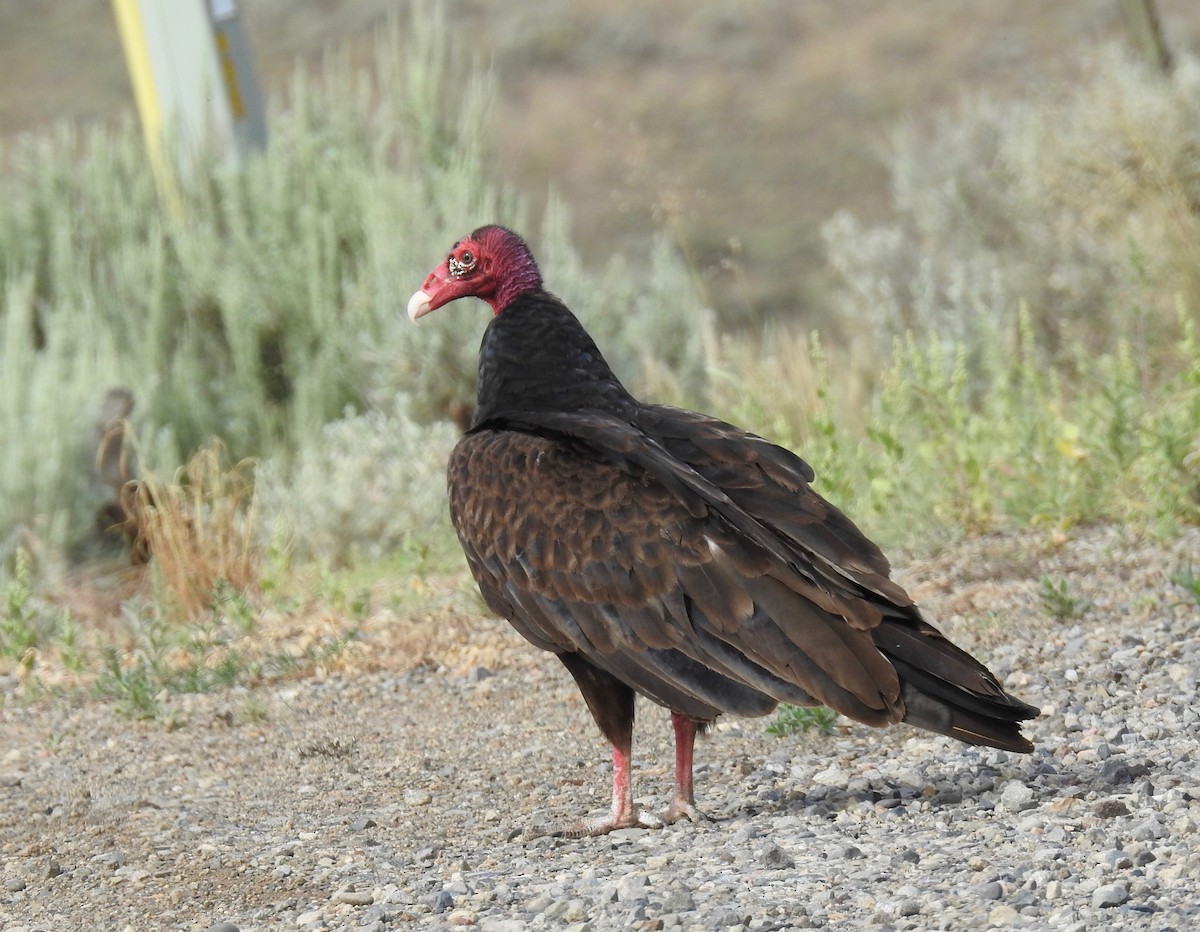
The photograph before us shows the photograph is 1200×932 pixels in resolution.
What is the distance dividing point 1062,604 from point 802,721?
1.03 meters

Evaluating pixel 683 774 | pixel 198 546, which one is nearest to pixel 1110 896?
pixel 683 774

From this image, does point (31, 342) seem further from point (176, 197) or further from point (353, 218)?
point (353, 218)

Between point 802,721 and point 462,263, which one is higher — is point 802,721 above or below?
below

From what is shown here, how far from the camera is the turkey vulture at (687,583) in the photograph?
10.4ft

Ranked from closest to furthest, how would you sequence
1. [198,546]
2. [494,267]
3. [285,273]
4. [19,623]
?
[494,267]
[19,623]
[198,546]
[285,273]

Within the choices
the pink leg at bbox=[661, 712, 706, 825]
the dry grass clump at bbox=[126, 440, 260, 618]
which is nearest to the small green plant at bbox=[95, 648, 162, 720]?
the dry grass clump at bbox=[126, 440, 260, 618]

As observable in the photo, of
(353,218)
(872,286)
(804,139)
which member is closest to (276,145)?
(353,218)

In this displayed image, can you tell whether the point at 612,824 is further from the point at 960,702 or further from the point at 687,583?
the point at 960,702

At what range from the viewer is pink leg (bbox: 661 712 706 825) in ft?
11.7

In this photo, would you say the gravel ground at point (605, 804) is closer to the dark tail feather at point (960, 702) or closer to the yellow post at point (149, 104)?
the dark tail feather at point (960, 702)

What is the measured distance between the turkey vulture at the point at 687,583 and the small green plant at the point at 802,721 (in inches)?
21.7

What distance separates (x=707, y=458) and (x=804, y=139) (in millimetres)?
22054

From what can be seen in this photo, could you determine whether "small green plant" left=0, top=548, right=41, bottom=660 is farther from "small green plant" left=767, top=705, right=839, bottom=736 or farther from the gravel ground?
"small green plant" left=767, top=705, right=839, bottom=736

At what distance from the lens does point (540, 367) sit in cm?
407
